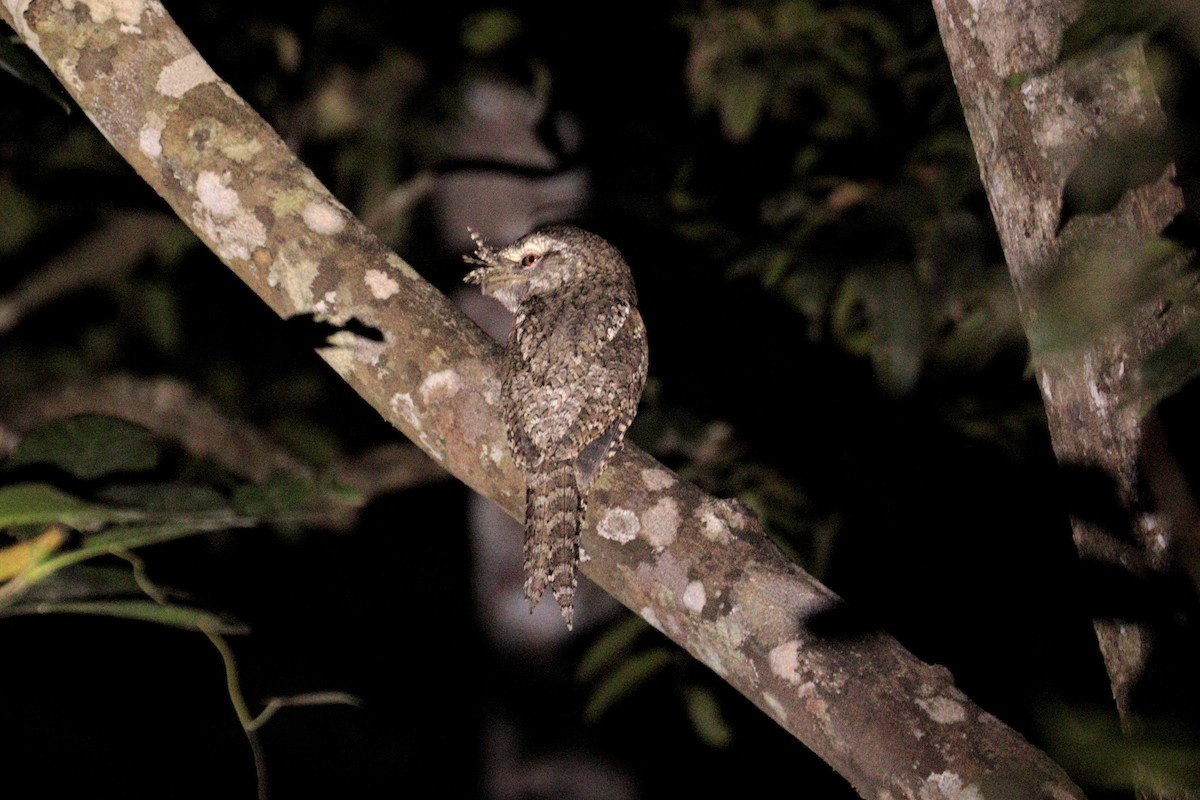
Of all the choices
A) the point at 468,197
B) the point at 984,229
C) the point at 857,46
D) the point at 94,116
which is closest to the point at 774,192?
the point at 857,46

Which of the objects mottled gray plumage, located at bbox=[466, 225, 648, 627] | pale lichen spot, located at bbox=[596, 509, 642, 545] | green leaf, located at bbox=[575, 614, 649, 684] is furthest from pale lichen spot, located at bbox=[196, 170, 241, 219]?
green leaf, located at bbox=[575, 614, 649, 684]

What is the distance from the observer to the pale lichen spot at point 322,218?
2.38 meters

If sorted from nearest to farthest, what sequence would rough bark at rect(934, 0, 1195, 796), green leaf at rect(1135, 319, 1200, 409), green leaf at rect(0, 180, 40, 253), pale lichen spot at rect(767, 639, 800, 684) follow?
green leaf at rect(1135, 319, 1200, 409) → rough bark at rect(934, 0, 1195, 796) → pale lichen spot at rect(767, 639, 800, 684) → green leaf at rect(0, 180, 40, 253)

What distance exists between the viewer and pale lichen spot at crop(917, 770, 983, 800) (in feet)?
5.74

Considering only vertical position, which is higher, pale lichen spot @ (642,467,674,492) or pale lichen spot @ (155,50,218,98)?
pale lichen spot @ (155,50,218,98)

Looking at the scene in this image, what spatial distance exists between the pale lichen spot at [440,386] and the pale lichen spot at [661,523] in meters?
0.50

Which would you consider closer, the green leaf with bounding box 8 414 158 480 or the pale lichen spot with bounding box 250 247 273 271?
the green leaf with bounding box 8 414 158 480

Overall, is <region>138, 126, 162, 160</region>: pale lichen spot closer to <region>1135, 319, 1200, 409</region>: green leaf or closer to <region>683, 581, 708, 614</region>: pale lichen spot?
<region>683, 581, 708, 614</region>: pale lichen spot

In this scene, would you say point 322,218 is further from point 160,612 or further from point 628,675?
point 628,675

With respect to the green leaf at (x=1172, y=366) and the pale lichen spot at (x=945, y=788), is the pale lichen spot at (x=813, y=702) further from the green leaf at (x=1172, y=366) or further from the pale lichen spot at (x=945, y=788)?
the green leaf at (x=1172, y=366)

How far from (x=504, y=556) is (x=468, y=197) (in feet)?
5.03

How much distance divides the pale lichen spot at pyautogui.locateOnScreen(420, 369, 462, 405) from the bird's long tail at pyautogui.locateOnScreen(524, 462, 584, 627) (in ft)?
0.97

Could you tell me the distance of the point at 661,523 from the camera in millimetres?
2207

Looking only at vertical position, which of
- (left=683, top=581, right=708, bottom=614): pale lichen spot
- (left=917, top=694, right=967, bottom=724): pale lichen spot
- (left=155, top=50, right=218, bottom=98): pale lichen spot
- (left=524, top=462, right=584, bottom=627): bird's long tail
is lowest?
(left=524, top=462, right=584, bottom=627): bird's long tail
